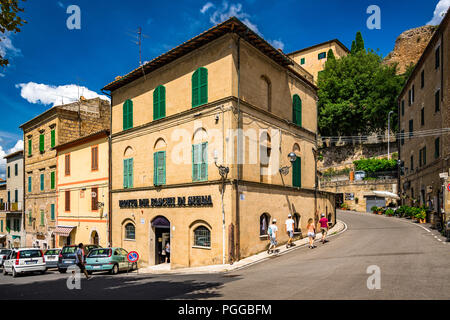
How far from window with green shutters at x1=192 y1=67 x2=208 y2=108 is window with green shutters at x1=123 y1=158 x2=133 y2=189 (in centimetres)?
703

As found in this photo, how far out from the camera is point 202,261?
17.5 metres

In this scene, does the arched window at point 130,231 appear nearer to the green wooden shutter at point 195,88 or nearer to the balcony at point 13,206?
the green wooden shutter at point 195,88

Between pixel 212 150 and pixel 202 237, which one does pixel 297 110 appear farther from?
pixel 202 237

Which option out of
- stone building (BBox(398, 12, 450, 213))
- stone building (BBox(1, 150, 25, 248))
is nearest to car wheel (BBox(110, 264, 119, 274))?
stone building (BBox(398, 12, 450, 213))

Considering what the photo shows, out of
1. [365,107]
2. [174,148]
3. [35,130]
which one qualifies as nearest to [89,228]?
[174,148]

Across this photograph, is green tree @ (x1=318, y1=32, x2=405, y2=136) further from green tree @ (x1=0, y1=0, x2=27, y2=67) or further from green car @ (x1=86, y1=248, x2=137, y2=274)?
green tree @ (x1=0, y1=0, x2=27, y2=67)

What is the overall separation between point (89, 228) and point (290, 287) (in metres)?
22.0

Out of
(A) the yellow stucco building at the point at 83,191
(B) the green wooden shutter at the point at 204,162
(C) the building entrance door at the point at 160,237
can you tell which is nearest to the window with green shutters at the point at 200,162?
(B) the green wooden shutter at the point at 204,162

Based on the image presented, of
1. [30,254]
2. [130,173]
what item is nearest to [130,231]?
[130,173]

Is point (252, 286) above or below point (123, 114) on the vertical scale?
below

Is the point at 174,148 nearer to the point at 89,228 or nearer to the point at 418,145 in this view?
the point at 89,228

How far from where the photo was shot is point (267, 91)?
1995cm

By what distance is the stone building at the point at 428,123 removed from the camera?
24.1 m

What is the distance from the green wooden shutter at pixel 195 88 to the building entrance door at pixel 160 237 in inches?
280
